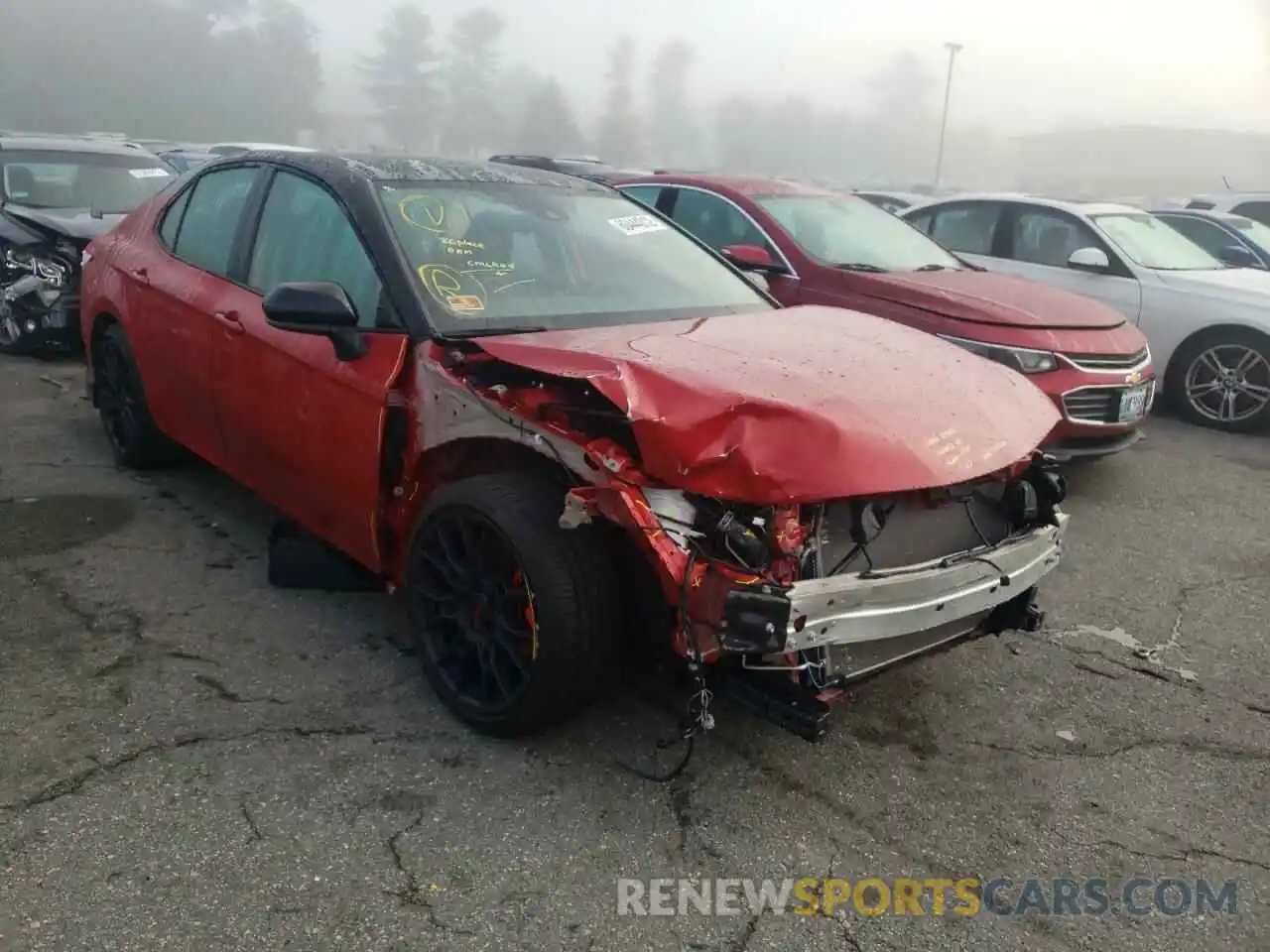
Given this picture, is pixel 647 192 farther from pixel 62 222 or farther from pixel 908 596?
pixel 908 596

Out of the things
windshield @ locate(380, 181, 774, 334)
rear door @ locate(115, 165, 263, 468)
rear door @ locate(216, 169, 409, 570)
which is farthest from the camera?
rear door @ locate(115, 165, 263, 468)

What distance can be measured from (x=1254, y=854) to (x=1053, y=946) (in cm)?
76

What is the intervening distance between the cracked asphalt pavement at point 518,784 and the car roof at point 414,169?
1585mm

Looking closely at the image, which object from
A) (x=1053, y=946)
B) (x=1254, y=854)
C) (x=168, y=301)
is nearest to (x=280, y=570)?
(x=168, y=301)

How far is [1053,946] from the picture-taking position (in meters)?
2.37

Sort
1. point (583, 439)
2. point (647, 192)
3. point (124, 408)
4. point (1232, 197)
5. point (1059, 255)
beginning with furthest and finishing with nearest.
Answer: point (1232, 197), point (1059, 255), point (647, 192), point (124, 408), point (583, 439)

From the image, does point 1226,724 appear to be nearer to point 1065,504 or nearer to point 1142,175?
point 1065,504

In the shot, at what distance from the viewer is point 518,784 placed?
2.87 metres

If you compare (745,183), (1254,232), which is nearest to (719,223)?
(745,183)

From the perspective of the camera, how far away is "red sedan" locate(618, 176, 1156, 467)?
5.68 meters

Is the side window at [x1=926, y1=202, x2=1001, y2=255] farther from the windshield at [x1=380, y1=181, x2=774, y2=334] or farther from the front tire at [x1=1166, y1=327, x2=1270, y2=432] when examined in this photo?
the windshield at [x1=380, y1=181, x2=774, y2=334]

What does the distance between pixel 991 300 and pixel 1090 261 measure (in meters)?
2.27

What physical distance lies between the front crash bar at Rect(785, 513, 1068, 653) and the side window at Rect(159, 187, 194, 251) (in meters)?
3.49

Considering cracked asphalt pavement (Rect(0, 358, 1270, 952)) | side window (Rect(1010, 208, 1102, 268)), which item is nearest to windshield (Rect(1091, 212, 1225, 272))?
side window (Rect(1010, 208, 1102, 268))
